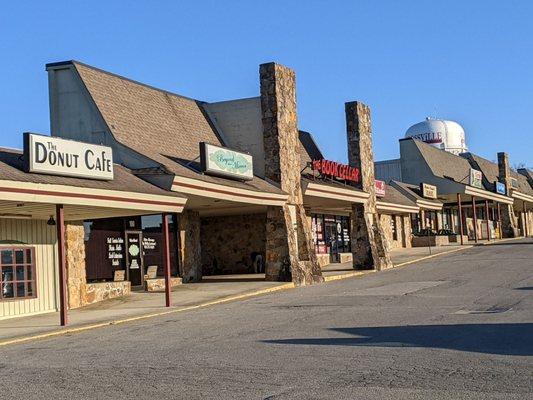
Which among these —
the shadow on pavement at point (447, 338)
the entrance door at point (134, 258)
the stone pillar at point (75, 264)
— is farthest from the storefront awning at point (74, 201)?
the shadow on pavement at point (447, 338)

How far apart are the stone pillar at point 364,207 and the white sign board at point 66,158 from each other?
715 inches

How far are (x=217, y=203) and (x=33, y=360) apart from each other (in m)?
16.1

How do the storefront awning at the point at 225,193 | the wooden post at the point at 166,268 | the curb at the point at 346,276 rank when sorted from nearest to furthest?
1. the wooden post at the point at 166,268
2. the storefront awning at the point at 225,193
3. the curb at the point at 346,276

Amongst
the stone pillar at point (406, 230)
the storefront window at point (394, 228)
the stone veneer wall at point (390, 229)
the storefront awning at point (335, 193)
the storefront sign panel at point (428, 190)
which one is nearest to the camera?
the storefront awning at point (335, 193)

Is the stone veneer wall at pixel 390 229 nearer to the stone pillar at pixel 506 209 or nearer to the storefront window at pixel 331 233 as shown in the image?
the storefront window at pixel 331 233

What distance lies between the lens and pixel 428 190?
5403cm

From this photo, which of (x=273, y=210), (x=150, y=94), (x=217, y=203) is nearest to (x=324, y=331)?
(x=217, y=203)

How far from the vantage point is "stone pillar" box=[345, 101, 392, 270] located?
118ft

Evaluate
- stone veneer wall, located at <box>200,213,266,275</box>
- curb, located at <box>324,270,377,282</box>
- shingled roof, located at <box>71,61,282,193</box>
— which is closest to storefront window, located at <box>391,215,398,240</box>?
curb, located at <box>324,270,377,282</box>

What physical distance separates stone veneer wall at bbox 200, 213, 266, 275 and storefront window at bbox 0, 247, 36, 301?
13.7 meters

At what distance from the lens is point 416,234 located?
187ft

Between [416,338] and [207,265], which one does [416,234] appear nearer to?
[207,265]

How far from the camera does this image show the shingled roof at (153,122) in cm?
2561

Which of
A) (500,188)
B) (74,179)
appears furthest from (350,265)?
(500,188)
